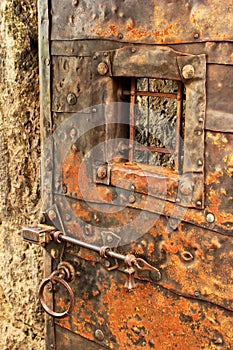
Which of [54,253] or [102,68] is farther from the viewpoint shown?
[54,253]

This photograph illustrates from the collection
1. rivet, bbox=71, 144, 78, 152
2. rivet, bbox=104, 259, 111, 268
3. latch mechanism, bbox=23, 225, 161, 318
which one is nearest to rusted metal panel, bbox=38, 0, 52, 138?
rivet, bbox=71, 144, 78, 152

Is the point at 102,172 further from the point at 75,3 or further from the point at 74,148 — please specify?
the point at 75,3

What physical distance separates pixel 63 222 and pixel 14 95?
0.54 meters

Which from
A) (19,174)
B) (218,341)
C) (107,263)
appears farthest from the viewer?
(19,174)

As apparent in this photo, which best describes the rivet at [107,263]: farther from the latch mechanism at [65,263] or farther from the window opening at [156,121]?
the window opening at [156,121]

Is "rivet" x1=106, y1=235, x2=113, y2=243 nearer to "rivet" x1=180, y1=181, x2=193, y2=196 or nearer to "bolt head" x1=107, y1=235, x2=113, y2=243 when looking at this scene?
"bolt head" x1=107, y1=235, x2=113, y2=243

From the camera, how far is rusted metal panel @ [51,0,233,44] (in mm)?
1453

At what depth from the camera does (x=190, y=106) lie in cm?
154

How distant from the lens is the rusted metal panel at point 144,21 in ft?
4.77

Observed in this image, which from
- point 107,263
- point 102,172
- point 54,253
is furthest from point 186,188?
point 54,253

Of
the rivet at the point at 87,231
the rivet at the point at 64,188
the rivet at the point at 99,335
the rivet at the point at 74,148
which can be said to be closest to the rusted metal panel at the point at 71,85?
the rivet at the point at 74,148

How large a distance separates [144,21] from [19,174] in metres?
0.89

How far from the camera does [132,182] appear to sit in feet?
5.63

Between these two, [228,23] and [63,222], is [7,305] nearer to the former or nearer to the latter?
[63,222]
